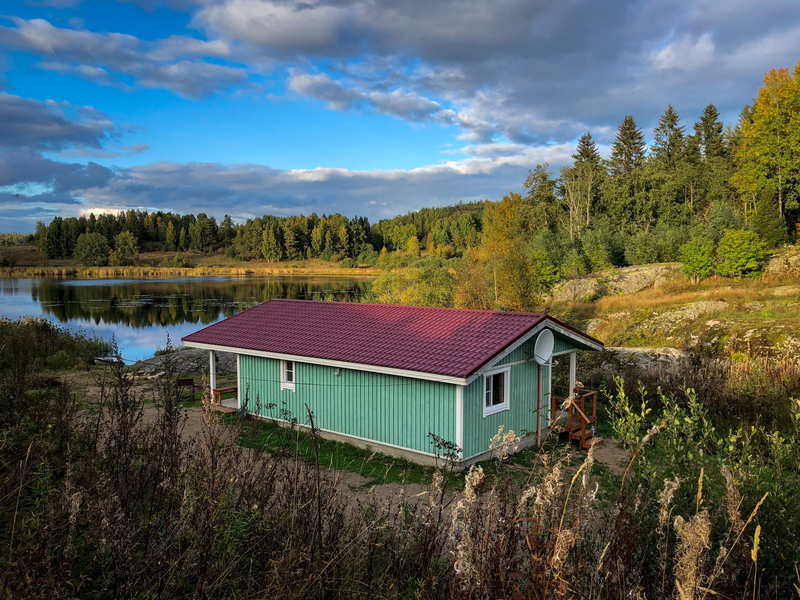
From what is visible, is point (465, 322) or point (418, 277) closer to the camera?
point (465, 322)

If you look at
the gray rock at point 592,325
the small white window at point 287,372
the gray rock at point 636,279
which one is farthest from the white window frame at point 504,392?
the gray rock at point 636,279

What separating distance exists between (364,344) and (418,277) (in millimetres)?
19985

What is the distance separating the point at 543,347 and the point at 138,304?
129ft

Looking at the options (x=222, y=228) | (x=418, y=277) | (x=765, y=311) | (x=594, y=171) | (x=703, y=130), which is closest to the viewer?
(x=765, y=311)

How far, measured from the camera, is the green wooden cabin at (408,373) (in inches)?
363

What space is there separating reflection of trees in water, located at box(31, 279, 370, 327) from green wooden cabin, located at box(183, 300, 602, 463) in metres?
23.4

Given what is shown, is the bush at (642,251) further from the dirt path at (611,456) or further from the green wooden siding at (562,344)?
the dirt path at (611,456)

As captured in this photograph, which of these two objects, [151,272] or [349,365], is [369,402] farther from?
[151,272]

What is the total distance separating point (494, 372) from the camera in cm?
955

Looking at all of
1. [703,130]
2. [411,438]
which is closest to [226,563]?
[411,438]

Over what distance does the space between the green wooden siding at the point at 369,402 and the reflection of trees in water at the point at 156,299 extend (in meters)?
23.6

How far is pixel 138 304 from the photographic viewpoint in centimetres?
4125

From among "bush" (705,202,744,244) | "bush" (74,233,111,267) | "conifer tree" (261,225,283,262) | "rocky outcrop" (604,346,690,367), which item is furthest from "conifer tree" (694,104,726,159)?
"bush" (74,233,111,267)

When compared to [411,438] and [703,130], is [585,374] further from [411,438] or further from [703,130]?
[703,130]
